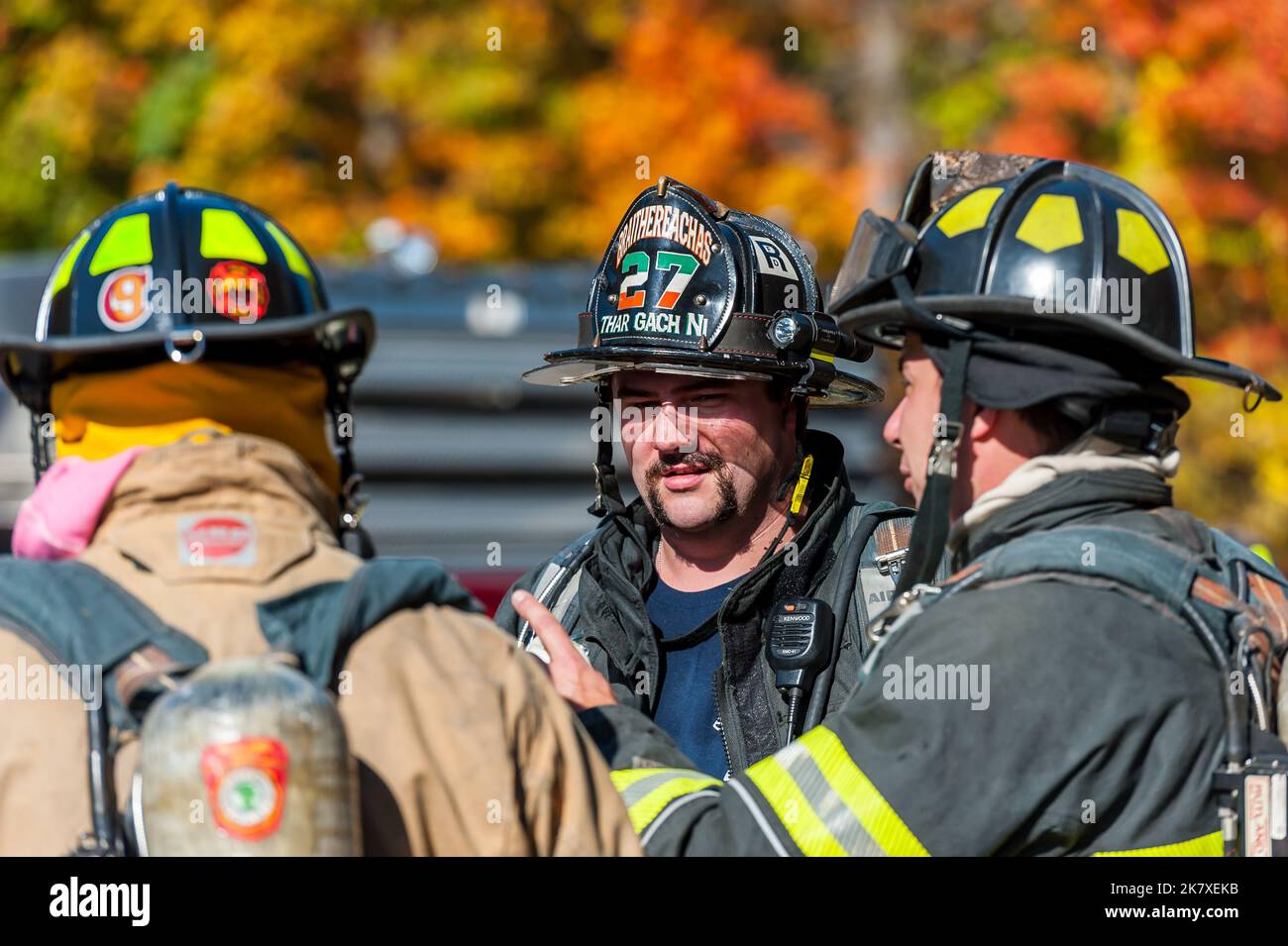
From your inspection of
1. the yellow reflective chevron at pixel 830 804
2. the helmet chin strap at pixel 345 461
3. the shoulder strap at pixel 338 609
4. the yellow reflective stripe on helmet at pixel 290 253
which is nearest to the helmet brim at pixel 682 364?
the helmet chin strap at pixel 345 461

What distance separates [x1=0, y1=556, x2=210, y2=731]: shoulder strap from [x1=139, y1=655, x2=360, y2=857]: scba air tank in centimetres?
17

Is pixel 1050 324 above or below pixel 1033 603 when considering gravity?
above

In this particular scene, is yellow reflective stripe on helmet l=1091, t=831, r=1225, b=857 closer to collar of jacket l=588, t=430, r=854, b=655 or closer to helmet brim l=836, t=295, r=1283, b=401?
helmet brim l=836, t=295, r=1283, b=401

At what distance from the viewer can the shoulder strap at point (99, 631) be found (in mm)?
2316

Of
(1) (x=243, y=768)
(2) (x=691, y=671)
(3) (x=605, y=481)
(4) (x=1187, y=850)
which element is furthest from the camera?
(3) (x=605, y=481)

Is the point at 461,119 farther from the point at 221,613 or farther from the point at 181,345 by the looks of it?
the point at 221,613

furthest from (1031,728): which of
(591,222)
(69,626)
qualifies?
(591,222)

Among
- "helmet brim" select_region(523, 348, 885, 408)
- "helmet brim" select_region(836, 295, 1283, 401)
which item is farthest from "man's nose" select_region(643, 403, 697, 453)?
"helmet brim" select_region(836, 295, 1283, 401)

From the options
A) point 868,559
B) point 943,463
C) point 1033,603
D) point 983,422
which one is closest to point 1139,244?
point 983,422

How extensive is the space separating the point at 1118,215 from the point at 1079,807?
1.12 metres

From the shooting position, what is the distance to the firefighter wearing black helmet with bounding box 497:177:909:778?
4219mm

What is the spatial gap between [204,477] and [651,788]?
3.68 ft

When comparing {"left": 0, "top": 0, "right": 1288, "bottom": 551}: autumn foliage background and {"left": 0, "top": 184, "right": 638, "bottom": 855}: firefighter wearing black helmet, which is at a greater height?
{"left": 0, "top": 0, "right": 1288, "bottom": 551}: autumn foliage background

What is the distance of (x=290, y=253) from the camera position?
9.34ft
